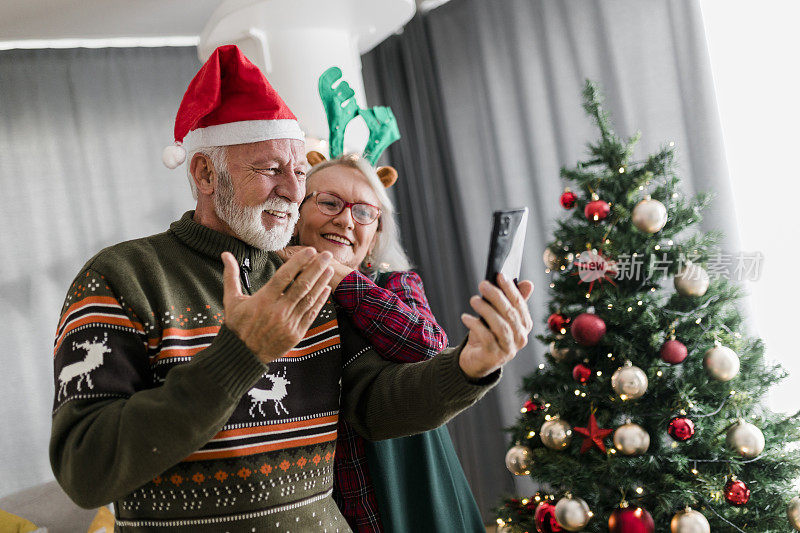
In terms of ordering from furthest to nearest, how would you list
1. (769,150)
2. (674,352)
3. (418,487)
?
(769,150) < (674,352) < (418,487)

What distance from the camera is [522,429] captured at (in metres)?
2.29

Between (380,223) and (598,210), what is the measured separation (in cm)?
65

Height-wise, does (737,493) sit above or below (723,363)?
below

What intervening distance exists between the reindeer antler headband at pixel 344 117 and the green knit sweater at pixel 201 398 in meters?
0.97

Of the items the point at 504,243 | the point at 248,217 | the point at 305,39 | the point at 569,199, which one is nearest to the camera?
the point at 504,243

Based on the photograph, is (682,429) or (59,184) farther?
(59,184)

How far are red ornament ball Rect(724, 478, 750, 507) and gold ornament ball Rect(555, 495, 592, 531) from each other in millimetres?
378

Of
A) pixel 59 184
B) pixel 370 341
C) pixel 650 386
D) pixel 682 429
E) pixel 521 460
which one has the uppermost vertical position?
pixel 59 184

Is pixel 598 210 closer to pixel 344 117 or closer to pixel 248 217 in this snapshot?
pixel 344 117

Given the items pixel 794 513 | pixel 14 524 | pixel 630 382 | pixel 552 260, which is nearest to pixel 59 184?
pixel 14 524

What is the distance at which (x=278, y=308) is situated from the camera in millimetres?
976

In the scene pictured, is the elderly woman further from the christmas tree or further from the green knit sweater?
the christmas tree

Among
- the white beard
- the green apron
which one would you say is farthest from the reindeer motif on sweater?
the green apron

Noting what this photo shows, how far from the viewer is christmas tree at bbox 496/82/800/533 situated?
1.97 m
